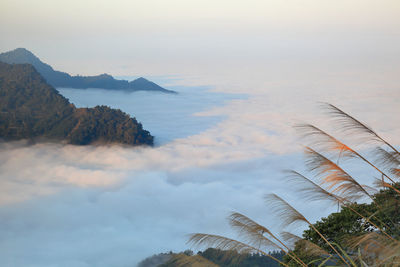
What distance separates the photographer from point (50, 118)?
96.9 metres

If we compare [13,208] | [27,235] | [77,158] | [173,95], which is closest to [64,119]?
[77,158]

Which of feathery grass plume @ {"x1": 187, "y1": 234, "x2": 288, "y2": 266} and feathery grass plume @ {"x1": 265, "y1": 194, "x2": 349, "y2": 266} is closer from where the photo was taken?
feathery grass plume @ {"x1": 187, "y1": 234, "x2": 288, "y2": 266}

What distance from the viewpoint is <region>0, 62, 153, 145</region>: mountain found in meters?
93.9

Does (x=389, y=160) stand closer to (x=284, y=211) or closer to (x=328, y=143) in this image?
(x=328, y=143)

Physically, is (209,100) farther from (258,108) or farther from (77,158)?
(77,158)

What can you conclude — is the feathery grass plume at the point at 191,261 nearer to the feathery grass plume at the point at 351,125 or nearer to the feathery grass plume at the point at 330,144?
the feathery grass plume at the point at 330,144

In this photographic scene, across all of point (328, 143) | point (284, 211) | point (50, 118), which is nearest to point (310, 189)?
point (284, 211)

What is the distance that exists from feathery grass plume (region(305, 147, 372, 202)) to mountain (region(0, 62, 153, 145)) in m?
89.0

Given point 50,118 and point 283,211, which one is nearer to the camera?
point 283,211

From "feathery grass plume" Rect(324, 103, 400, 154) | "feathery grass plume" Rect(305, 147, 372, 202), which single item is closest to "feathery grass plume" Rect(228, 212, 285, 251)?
"feathery grass plume" Rect(305, 147, 372, 202)

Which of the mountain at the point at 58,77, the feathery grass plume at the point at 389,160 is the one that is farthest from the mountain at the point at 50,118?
the feathery grass plume at the point at 389,160

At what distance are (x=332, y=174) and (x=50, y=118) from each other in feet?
324

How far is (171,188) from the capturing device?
99.7 m

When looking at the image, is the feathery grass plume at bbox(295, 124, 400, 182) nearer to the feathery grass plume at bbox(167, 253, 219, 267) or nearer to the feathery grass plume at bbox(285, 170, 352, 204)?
the feathery grass plume at bbox(285, 170, 352, 204)
